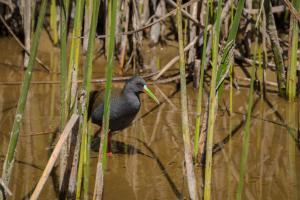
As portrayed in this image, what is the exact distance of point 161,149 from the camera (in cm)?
545

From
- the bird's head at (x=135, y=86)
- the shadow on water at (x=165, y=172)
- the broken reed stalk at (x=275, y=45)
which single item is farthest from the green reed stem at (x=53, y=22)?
the broken reed stalk at (x=275, y=45)

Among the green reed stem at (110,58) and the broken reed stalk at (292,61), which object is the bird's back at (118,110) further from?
the green reed stem at (110,58)

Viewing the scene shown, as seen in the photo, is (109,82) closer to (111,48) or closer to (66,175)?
(111,48)

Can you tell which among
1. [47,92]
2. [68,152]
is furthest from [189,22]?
[68,152]

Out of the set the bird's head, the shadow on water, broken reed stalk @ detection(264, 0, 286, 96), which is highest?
broken reed stalk @ detection(264, 0, 286, 96)

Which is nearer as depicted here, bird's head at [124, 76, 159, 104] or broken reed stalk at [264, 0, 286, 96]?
bird's head at [124, 76, 159, 104]

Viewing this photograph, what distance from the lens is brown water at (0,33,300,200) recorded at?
4.71m

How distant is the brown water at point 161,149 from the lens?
185 inches

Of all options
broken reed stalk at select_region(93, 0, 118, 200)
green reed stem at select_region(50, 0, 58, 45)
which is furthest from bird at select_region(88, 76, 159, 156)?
green reed stem at select_region(50, 0, 58, 45)

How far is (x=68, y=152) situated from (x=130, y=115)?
140 cm

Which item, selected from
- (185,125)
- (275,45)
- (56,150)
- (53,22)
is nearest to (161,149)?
(275,45)

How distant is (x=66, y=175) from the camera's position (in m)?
3.96

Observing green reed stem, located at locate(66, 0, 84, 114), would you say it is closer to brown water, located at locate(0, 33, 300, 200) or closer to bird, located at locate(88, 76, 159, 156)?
brown water, located at locate(0, 33, 300, 200)

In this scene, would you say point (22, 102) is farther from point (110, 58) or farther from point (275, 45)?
point (275, 45)
